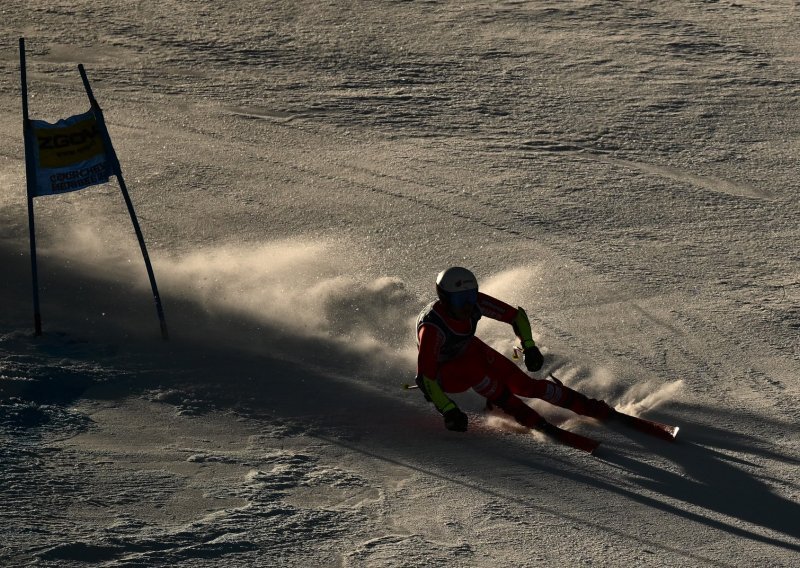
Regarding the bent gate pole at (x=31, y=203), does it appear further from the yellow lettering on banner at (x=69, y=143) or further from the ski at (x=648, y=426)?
the ski at (x=648, y=426)

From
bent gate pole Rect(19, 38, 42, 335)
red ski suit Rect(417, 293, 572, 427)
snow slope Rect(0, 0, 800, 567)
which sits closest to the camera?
snow slope Rect(0, 0, 800, 567)

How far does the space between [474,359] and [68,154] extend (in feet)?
13.2

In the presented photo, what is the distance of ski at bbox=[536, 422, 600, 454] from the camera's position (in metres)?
8.77

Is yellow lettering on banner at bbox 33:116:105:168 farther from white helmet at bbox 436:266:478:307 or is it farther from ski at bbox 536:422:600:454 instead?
ski at bbox 536:422:600:454

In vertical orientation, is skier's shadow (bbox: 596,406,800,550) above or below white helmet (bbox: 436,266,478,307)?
below

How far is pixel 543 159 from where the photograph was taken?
14.7m

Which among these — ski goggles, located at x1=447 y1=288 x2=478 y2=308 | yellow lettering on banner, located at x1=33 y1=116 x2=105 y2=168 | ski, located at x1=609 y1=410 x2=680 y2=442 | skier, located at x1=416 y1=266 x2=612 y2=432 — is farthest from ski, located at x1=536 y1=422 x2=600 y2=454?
yellow lettering on banner, located at x1=33 y1=116 x2=105 y2=168

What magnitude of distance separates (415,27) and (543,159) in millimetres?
5110

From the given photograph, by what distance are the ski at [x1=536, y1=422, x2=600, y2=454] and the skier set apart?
4 centimetres

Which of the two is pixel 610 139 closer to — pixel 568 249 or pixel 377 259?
pixel 568 249

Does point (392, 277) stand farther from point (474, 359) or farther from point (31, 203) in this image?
point (31, 203)

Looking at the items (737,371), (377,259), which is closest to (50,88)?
(377,259)

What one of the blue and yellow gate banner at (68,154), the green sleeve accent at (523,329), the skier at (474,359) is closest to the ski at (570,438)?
the skier at (474,359)

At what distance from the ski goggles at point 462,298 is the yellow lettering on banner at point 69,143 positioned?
12.0 ft
